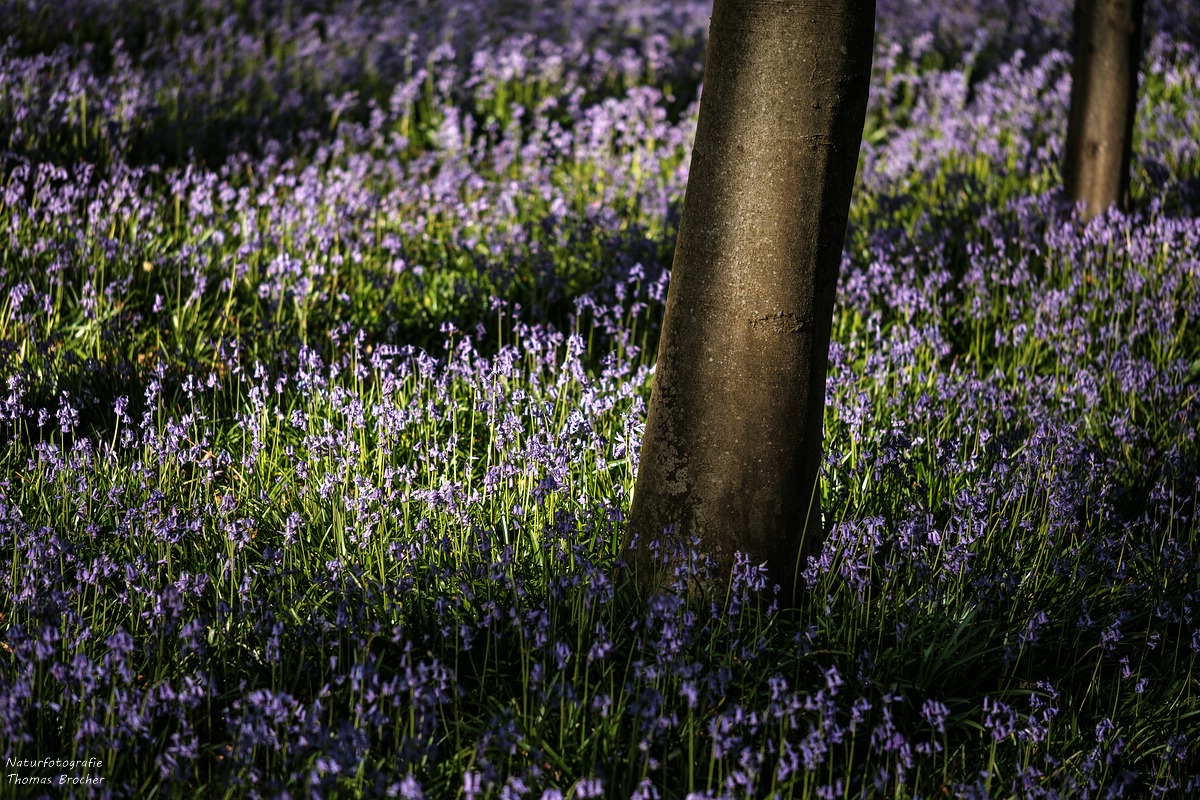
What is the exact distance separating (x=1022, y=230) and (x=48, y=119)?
17.8 feet

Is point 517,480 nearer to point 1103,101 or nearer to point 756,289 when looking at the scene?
point 756,289

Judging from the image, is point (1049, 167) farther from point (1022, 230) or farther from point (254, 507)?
point (254, 507)

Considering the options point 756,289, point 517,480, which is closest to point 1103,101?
point 756,289

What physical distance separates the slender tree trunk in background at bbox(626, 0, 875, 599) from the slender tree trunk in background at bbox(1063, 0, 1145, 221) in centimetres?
371

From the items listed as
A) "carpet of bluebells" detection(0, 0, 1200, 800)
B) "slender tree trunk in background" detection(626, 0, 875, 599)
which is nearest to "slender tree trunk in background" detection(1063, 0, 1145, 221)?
"carpet of bluebells" detection(0, 0, 1200, 800)

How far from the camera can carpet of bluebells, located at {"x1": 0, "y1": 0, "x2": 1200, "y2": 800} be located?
2340mm

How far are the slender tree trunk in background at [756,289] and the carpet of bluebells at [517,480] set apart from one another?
0.16 meters

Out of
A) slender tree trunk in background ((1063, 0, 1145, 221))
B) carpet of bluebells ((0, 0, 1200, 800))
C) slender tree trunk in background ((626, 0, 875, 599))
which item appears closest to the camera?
carpet of bluebells ((0, 0, 1200, 800))

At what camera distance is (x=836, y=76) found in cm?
266

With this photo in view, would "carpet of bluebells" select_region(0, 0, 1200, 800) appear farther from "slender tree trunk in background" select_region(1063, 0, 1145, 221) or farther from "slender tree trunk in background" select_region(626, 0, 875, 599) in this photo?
"slender tree trunk in background" select_region(1063, 0, 1145, 221)

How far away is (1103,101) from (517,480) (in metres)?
4.38

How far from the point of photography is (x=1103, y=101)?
229 inches

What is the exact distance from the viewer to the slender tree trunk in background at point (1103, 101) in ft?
18.9

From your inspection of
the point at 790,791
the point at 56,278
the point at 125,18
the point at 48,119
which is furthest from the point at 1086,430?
→ the point at 125,18
